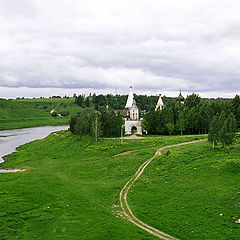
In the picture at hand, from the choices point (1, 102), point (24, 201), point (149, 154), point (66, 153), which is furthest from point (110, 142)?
point (1, 102)

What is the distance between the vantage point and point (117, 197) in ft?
90.7

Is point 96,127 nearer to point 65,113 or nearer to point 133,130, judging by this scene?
point 133,130

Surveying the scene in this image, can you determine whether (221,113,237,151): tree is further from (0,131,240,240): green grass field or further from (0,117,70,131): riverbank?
(0,117,70,131): riverbank

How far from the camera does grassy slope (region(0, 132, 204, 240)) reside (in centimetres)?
2102

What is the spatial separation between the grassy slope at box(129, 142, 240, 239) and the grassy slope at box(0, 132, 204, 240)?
2680 mm

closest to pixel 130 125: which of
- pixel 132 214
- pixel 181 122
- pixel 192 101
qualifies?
pixel 181 122

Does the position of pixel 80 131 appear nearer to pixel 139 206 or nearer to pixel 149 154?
pixel 149 154

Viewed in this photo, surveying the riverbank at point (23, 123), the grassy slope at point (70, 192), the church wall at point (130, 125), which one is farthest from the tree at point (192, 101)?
the riverbank at point (23, 123)

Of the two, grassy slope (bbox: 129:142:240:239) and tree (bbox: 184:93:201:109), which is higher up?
tree (bbox: 184:93:201:109)

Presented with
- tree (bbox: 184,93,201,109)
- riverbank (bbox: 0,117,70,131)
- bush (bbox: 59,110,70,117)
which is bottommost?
riverbank (bbox: 0,117,70,131)

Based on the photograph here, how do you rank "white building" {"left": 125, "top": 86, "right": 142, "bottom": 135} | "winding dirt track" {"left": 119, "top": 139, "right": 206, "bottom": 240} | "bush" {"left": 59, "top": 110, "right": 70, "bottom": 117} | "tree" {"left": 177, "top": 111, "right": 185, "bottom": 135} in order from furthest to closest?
"bush" {"left": 59, "top": 110, "right": 70, "bottom": 117}
"white building" {"left": 125, "top": 86, "right": 142, "bottom": 135}
"tree" {"left": 177, "top": 111, "right": 185, "bottom": 135}
"winding dirt track" {"left": 119, "top": 139, "right": 206, "bottom": 240}

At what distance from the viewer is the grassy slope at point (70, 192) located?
68.9 feet

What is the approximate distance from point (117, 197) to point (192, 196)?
7.88 meters

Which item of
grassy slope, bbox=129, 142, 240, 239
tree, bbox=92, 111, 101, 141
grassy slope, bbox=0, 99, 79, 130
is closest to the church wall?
tree, bbox=92, 111, 101, 141
